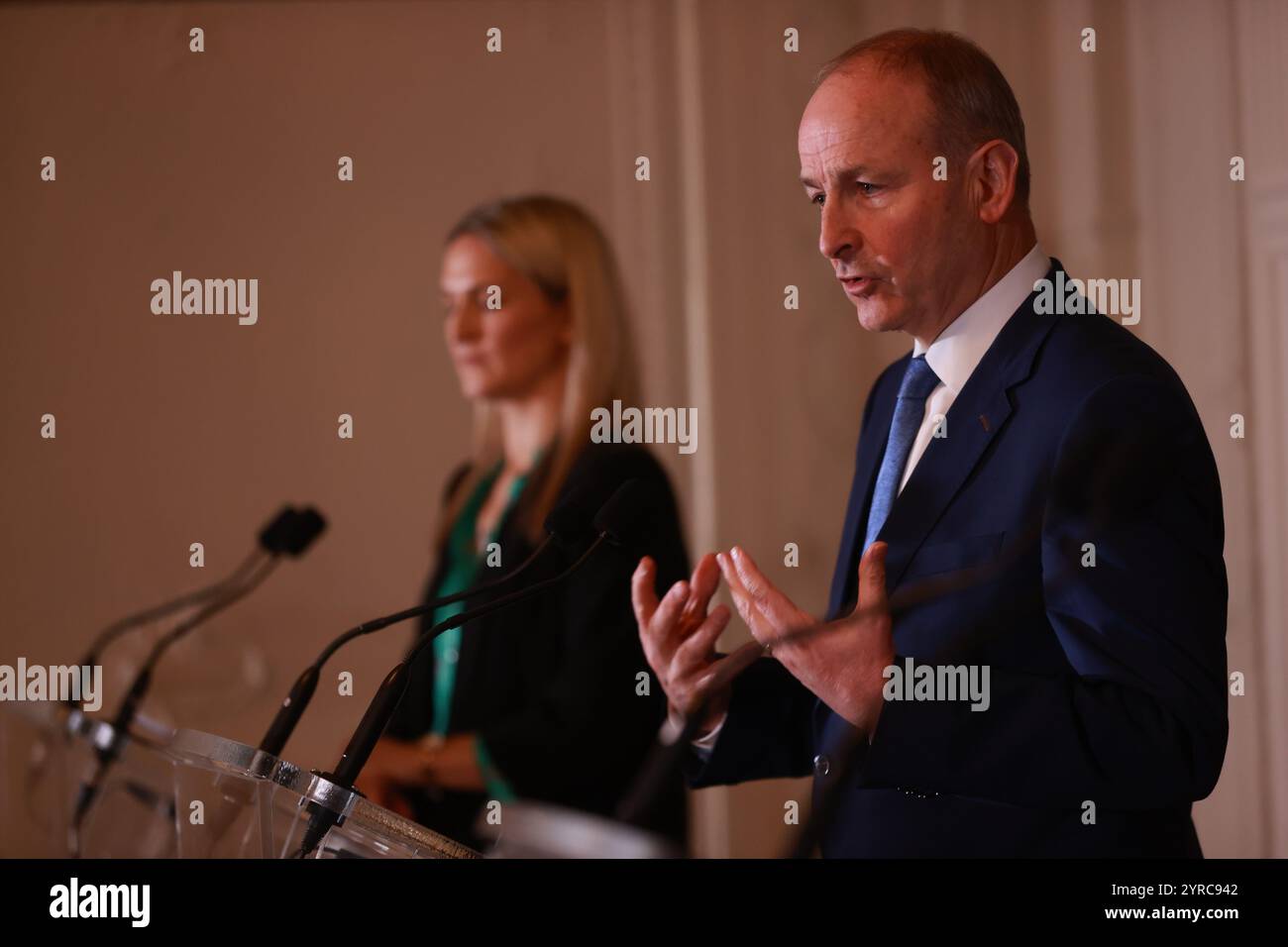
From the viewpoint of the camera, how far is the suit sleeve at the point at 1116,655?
1.10 metres

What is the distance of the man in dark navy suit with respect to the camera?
1.11 m

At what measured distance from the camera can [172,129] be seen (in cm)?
293

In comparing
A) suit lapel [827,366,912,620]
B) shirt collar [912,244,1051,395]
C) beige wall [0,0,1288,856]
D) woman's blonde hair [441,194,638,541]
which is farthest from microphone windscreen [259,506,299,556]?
beige wall [0,0,1288,856]

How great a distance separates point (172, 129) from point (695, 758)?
2166 millimetres

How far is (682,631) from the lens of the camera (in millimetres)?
1331

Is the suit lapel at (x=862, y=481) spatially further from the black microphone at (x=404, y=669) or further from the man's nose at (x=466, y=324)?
the man's nose at (x=466, y=324)

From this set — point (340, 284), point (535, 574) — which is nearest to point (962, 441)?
point (535, 574)

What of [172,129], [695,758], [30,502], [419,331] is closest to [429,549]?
[419,331]

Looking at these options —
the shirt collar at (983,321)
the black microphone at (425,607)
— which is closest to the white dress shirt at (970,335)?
the shirt collar at (983,321)
